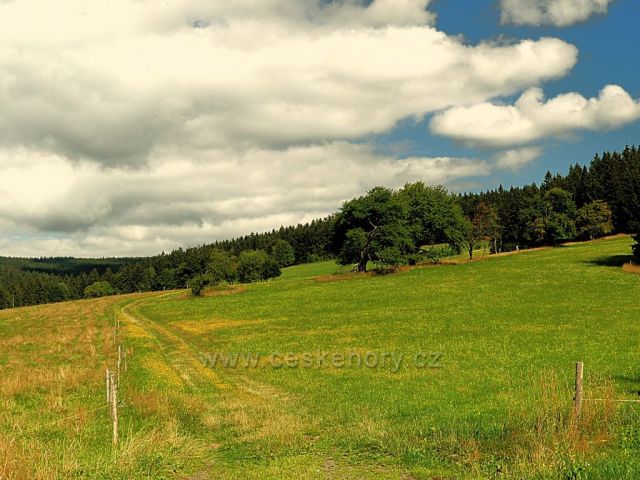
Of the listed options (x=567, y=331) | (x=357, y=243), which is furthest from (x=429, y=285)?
(x=567, y=331)

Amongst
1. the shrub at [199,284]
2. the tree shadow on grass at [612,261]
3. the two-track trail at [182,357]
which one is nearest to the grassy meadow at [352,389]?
the two-track trail at [182,357]

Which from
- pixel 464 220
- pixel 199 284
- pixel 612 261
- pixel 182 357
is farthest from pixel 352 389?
pixel 464 220

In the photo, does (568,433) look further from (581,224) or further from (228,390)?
(581,224)

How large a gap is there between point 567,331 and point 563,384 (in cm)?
1435

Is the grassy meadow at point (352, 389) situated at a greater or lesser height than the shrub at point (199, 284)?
lesser

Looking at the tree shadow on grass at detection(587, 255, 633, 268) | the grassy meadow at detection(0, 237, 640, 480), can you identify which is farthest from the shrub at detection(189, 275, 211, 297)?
the tree shadow on grass at detection(587, 255, 633, 268)

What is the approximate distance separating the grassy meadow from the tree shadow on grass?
227 inches

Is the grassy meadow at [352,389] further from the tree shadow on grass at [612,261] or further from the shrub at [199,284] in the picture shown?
the shrub at [199,284]

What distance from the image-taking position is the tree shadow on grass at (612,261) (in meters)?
62.2

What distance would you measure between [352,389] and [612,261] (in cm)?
5581

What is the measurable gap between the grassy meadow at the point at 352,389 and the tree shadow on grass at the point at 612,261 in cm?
577

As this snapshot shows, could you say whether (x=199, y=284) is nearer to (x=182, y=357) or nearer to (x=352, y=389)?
(x=182, y=357)

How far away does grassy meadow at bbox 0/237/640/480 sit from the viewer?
12.3 m

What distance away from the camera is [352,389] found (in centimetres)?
Answer: 2322
